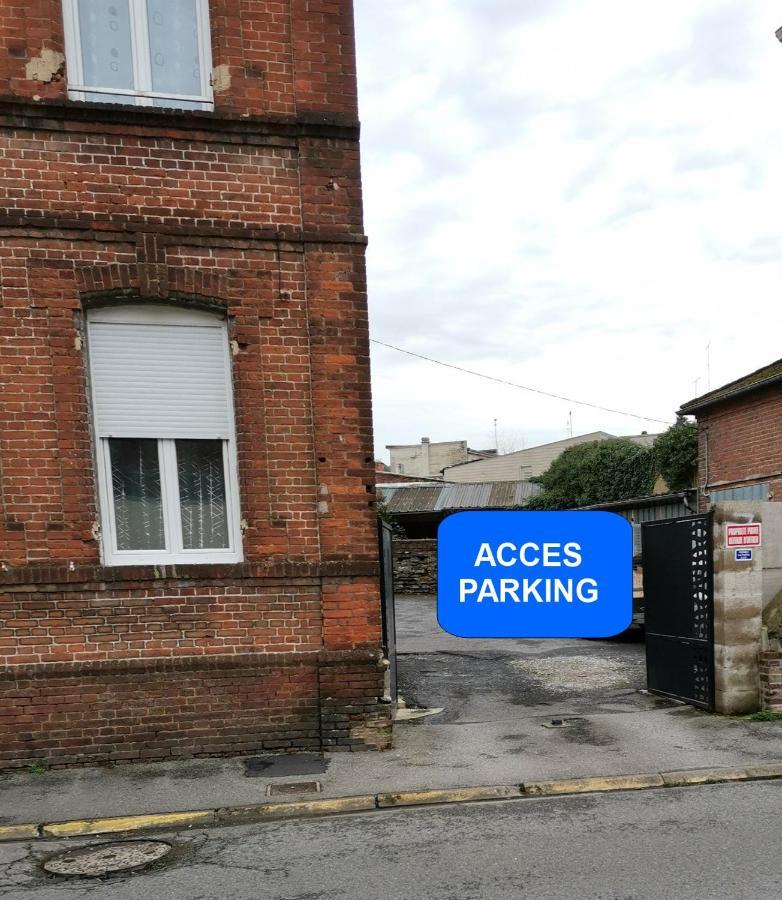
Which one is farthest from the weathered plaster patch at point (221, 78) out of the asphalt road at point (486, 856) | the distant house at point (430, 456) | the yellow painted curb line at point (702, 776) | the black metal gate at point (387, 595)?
the distant house at point (430, 456)

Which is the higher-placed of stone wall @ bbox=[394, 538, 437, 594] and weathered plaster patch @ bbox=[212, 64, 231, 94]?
weathered plaster patch @ bbox=[212, 64, 231, 94]

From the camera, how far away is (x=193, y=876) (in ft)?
14.2

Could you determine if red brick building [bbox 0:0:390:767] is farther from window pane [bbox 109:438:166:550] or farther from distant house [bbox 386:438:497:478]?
distant house [bbox 386:438:497:478]

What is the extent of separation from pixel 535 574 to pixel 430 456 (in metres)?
61.5

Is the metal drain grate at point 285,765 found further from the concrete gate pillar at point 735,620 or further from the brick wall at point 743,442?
the brick wall at point 743,442

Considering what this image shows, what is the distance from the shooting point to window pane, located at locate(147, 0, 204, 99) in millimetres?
6590

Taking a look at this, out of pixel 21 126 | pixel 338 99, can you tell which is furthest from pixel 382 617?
pixel 21 126

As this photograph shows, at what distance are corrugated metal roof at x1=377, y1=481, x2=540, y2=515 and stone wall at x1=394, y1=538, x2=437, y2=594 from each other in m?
9.17

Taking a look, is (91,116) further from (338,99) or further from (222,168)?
(338,99)

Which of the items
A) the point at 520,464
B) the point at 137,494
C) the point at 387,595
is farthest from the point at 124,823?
the point at 520,464

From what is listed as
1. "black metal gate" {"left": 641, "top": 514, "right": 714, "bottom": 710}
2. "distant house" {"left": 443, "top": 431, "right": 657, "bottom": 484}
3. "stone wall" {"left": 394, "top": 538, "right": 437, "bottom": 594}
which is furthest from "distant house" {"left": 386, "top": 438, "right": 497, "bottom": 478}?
"black metal gate" {"left": 641, "top": 514, "right": 714, "bottom": 710}

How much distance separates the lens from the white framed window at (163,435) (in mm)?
6445

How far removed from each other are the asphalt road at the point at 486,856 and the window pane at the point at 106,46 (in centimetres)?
645

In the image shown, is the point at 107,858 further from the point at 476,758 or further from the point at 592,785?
the point at 592,785
